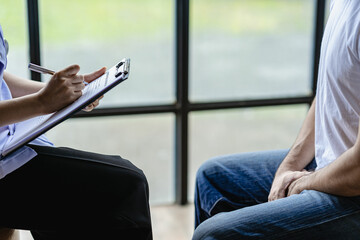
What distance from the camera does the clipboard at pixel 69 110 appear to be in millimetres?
1234

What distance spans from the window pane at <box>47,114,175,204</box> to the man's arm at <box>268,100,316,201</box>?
1.13m

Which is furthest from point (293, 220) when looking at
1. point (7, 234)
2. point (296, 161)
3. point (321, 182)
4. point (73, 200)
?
point (7, 234)

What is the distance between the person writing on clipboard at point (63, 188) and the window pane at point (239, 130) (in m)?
1.35

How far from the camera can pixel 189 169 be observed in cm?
276

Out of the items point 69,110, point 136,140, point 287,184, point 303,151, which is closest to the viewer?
point 69,110

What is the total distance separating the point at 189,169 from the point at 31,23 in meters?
1.07

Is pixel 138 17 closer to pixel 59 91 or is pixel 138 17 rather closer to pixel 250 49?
pixel 250 49

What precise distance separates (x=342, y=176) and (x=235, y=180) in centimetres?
41

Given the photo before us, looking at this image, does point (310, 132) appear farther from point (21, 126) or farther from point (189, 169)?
point (189, 169)

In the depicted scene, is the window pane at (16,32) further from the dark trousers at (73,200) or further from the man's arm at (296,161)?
the man's arm at (296,161)

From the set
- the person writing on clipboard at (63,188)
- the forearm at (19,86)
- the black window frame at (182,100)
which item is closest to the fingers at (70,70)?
the person writing on clipboard at (63,188)

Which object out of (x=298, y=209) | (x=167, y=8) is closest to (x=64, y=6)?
(x=167, y=8)

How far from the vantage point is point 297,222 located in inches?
50.1

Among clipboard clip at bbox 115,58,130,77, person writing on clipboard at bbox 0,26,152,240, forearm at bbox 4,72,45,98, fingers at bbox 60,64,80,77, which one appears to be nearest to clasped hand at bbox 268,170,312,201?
person writing on clipboard at bbox 0,26,152,240
